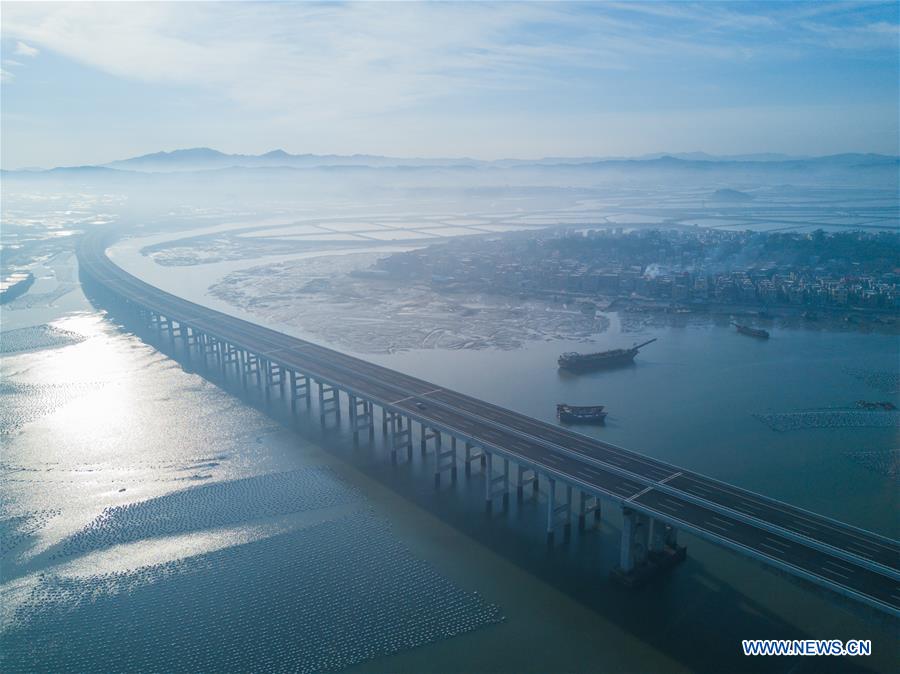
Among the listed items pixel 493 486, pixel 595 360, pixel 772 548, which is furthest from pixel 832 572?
pixel 595 360

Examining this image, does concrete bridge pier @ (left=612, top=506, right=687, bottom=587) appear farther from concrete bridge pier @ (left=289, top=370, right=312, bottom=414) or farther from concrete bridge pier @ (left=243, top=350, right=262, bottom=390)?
concrete bridge pier @ (left=243, top=350, right=262, bottom=390)

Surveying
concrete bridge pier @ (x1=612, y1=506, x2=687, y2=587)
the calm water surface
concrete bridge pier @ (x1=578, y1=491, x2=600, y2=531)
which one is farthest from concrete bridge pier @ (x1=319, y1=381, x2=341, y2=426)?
concrete bridge pier @ (x1=612, y1=506, x2=687, y2=587)

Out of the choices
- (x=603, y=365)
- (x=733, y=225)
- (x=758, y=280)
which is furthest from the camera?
(x=733, y=225)

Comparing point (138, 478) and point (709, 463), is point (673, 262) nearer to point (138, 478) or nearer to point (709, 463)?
point (709, 463)

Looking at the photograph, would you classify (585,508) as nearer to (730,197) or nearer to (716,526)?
(716,526)

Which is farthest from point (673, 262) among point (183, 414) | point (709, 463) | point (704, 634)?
point (704, 634)

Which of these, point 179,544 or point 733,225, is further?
point 733,225
